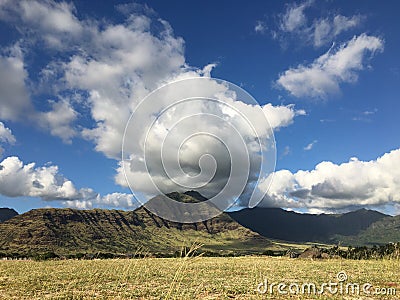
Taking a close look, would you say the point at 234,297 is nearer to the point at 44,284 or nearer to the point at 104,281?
the point at 104,281

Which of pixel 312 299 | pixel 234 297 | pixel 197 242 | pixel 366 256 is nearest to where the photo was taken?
pixel 197 242

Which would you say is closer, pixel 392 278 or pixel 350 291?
pixel 350 291

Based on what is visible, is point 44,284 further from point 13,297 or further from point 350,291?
point 350,291

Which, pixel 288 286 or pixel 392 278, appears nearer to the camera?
pixel 288 286

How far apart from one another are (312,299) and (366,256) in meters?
31.7

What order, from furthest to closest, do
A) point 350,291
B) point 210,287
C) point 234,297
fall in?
1. point 210,287
2. point 350,291
3. point 234,297

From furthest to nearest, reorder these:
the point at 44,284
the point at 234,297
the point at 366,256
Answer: the point at 366,256, the point at 44,284, the point at 234,297

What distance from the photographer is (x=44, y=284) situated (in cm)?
1681

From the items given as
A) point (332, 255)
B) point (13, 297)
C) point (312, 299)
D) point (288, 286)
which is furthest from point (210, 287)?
point (332, 255)

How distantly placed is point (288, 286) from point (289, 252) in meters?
32.8

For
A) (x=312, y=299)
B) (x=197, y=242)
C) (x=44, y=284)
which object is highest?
(x=197, y=242)

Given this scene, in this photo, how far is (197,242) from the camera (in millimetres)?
5922

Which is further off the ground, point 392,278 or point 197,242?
point 197,242

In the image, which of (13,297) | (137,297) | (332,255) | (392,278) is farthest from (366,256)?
(13,297)
